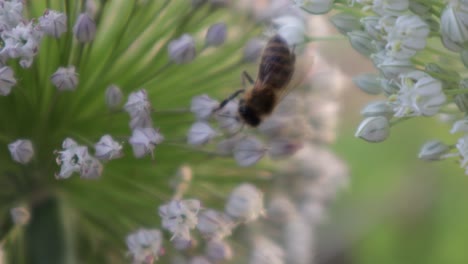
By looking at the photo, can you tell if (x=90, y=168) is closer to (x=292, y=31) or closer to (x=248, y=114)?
(x=248, y=114)

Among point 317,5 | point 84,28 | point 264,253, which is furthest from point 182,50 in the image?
point 264,253

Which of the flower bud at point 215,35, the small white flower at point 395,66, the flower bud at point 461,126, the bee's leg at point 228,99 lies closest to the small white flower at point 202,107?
the bee's leg at point 228,99

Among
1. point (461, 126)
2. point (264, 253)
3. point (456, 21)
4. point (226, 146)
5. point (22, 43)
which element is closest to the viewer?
point (456, 21)

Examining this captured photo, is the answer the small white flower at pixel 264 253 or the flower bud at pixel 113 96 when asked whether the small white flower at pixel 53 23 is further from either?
the small white flower at pixel 264 253

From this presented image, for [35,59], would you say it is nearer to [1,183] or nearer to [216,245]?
[1,183]

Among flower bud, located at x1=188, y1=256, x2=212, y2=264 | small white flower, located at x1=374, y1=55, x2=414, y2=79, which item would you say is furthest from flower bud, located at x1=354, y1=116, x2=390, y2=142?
flower bud, located at x1=188, y1=256, x2=212, y2=264
